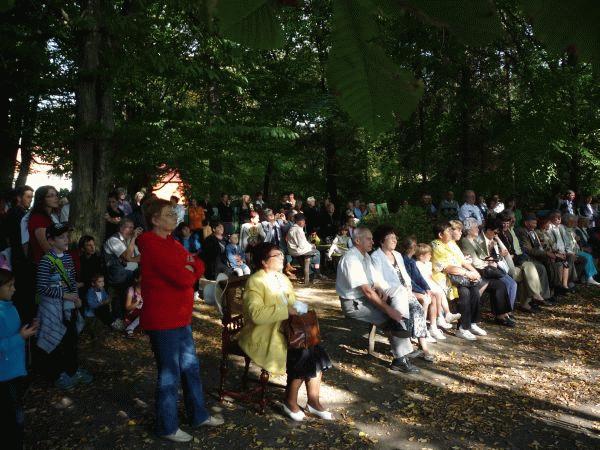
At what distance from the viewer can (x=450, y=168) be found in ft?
46.2

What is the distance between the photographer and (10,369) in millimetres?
2727

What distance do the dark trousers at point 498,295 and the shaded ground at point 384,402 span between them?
0.61 meters

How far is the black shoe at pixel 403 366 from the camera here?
4574 millimetres

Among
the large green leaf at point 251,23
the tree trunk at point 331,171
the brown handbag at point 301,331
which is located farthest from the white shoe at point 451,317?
the tree trunk at point 331,171

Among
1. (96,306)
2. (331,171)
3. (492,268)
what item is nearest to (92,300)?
(96,306)

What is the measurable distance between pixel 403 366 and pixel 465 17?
4.41 meters

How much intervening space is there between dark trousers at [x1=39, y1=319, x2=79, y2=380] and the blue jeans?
4.37 feet

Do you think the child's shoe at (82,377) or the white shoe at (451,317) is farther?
the white shoe at (451,317)

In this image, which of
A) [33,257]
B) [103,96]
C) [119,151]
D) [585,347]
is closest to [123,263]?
[33,257]

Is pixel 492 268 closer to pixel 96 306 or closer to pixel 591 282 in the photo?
pixel 591 282

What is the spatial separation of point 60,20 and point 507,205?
10.1 m

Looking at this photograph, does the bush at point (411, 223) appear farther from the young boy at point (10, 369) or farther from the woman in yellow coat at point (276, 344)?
→ the young boy at point (10, 369)

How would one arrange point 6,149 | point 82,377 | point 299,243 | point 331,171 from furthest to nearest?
point 331,171
point 6,149
point 299,243
point 82,377

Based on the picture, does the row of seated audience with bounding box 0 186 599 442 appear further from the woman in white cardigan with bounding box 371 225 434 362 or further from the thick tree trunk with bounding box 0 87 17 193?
the thick tree trunk with bounding box 0 87 17 193
